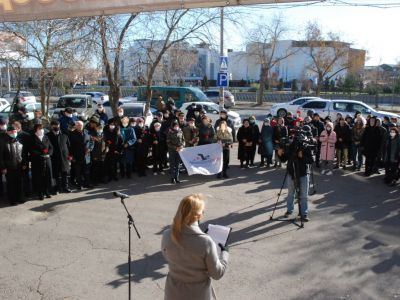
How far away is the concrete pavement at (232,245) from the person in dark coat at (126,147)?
3.18 feet

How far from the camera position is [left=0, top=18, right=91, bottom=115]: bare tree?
48.8 feet

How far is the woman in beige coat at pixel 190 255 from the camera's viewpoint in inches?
132

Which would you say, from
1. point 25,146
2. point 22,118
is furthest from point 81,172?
point 22,118

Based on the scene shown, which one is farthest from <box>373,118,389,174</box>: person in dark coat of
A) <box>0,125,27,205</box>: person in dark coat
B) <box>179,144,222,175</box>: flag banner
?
<box>0,125,27,205</box>: person in dark coat

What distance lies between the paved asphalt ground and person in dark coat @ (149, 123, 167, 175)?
1577 mm

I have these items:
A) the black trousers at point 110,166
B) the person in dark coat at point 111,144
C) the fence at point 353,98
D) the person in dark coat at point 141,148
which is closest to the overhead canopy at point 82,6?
the person in dark coat at point 111,144

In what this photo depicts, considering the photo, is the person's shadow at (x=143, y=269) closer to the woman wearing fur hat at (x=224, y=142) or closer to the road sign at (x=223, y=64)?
the woman wearing fur hat at (x=224, y=142)

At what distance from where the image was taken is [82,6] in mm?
6191

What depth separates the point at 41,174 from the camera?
9500 mm

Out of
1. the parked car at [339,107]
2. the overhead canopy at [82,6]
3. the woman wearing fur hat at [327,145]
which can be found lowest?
the woman wearing fur hat at [327,145]

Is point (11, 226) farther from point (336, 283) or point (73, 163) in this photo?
point (336, 283)

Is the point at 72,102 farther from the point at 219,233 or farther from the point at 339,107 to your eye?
the point at 219,233

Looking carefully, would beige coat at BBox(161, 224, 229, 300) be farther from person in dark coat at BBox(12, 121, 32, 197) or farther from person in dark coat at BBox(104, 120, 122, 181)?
person in dark coat at BBox(104, 120, 122, 181)

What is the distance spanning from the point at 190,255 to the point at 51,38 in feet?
57.0
